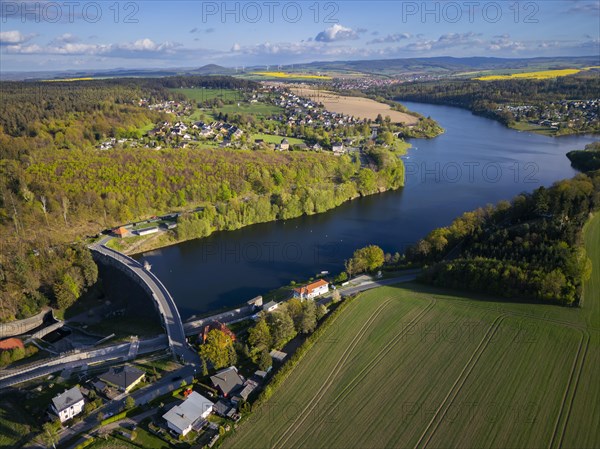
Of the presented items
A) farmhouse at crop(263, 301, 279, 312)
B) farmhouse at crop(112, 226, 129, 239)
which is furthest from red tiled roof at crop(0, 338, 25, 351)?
farmhouse at crop(112, 226, 129, 239)

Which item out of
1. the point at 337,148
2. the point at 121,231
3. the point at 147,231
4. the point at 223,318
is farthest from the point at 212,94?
the point at 223,318

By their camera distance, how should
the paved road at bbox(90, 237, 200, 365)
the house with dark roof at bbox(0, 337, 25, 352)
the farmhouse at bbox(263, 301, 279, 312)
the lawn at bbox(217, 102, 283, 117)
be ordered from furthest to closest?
the lawn at bbox(217, 102, 283, 117), the farmhouse at bbox(263, 301, 279, 312), the house with dark roof at bbox(0, 337, 25, 352), the paved road at bbox(90, 237, 200, 365)

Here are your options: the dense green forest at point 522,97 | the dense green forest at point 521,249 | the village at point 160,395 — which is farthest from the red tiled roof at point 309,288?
the dense green forest at point 522,97

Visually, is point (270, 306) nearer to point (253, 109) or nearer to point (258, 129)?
point (258, 129)

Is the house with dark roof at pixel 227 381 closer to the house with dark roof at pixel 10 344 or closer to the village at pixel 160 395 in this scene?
the village at pixel 160 395

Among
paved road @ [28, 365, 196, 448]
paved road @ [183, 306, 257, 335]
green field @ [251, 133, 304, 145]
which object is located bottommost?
paved road @ [28, 365, 196, 448]

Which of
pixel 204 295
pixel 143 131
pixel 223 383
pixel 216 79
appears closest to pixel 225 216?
pixel 204 295

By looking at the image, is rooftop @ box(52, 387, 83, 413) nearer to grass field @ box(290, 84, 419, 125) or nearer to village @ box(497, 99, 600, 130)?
grass field @ box(290, 84, 419, 125)
